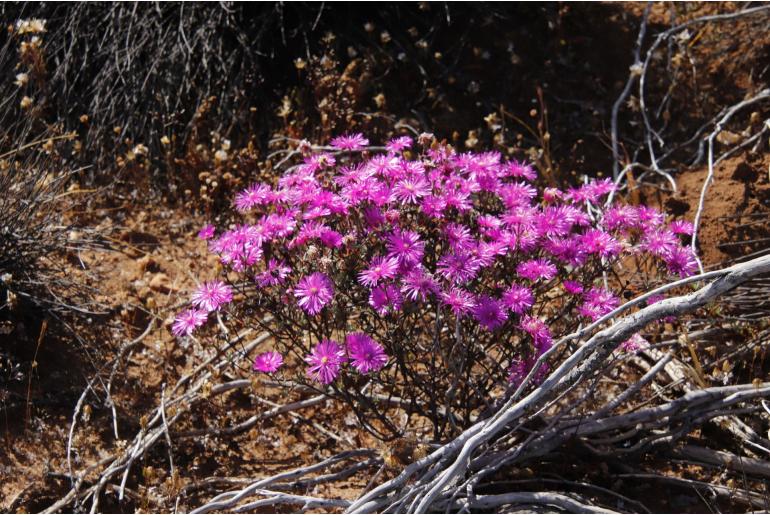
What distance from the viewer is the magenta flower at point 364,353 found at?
222 centimetres

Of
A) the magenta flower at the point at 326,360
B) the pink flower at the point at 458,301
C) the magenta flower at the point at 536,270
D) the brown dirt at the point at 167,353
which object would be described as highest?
the magenta flower at the point at 536,270

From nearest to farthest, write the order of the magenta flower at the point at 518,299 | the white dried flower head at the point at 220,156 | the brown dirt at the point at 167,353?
the magenta flower at the point at 518,299 → the brown dirt at the point at 167,353 → the white dried flower head at the point at 220,156

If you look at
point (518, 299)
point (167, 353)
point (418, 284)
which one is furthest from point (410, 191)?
point (167, 353)

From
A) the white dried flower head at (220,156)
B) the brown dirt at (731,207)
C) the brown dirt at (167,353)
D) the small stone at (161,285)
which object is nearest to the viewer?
the brown dirt at (167,353)

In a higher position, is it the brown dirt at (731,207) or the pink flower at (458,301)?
the pink flower at (458,301)

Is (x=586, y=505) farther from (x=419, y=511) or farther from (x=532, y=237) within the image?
(x=532, y=237)

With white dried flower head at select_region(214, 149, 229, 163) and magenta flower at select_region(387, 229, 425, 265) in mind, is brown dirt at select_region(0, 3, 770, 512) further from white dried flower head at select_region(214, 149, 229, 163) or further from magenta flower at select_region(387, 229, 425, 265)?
magenta flower at select_region(387, 229, 425, 265)

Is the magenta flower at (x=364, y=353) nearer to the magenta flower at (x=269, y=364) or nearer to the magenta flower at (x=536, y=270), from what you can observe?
the magenta flower at (x=269, y=364)

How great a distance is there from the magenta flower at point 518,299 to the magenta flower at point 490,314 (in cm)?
4

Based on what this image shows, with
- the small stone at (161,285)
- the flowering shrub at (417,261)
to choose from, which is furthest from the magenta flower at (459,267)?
the small stone at (161,285)

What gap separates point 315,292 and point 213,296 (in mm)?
344

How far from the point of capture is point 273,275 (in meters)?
2.41

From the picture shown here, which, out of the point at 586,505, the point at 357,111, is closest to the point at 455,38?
the point at 357,111

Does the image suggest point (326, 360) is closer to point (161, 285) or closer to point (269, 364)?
point (269, 364)
